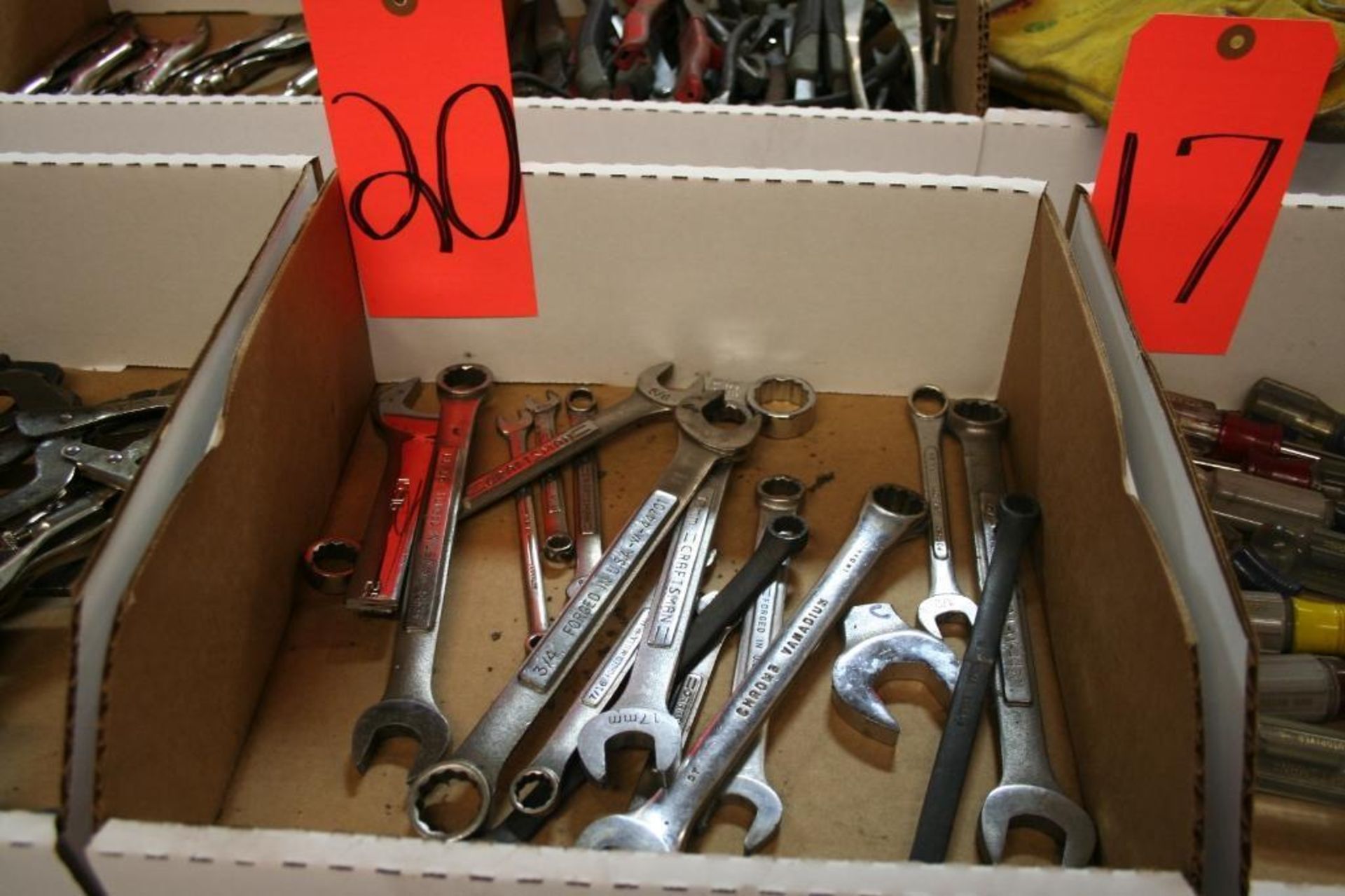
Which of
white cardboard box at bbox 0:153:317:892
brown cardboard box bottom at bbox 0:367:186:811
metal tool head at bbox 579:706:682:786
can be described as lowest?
brown cardboard box bottom at bbox 0:367:186:811

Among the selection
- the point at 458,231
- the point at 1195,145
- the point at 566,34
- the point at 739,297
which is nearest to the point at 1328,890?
the point at 1195,145

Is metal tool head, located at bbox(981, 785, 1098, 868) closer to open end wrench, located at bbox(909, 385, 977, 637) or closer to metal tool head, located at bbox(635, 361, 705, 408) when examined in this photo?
open end wrench, located at bbox(909, 385, 977, 637)

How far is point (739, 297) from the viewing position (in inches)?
44.2

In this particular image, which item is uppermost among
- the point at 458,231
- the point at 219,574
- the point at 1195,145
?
the point at 1195,145

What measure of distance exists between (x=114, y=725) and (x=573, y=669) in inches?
14.2

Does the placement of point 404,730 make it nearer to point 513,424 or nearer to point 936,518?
point 513,424

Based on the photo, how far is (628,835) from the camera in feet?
2.42

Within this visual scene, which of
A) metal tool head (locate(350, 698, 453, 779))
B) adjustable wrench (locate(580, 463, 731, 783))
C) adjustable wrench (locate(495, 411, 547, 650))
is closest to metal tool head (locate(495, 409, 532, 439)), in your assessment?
adjustable wrench (locate(495, 411, 547, 650))

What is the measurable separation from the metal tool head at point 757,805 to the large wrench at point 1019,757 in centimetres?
15

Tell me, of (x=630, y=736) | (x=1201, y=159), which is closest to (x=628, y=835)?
(x=630, y=736)

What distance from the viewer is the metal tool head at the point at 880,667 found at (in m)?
0.85

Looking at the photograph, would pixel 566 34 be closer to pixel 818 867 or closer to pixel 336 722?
pixel 336 722

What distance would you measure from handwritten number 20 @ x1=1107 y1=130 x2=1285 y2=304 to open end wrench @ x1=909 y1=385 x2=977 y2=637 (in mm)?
247

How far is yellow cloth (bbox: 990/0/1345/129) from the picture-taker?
1291 mm
